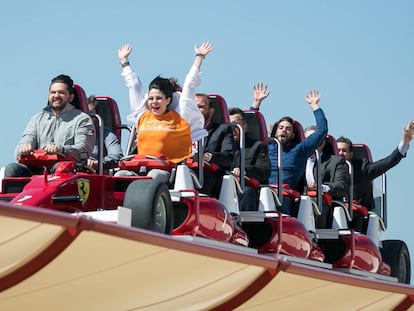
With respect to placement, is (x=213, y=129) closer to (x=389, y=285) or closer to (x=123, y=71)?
(x=123, y=71)

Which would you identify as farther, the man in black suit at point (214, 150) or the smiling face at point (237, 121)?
the smiling face at point (237, 121)

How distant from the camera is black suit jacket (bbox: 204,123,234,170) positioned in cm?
1211

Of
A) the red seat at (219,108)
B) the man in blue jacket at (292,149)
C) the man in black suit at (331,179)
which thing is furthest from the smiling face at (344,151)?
the red seat at (219,108)

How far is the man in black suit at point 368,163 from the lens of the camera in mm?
16016

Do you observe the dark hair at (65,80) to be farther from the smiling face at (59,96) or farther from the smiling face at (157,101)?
the smiling face at (157,101)

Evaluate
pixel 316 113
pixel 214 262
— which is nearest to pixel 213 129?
pixel 316 113

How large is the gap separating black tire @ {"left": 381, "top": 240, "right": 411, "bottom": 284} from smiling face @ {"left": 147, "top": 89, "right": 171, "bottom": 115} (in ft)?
18.2

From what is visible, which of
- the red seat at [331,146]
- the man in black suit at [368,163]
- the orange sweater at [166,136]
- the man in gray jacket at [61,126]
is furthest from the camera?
the man in black suit at [368,163]

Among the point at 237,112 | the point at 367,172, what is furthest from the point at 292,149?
the point at 367,172

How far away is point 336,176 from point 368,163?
1.49 metres

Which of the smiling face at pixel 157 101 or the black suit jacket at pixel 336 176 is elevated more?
the smiling face at pixel 157 101

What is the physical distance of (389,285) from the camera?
8484mm

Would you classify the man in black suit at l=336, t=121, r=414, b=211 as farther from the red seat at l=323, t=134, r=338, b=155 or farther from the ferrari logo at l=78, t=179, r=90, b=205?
the ferrari logo at l=78, t=179, r=90, b=205

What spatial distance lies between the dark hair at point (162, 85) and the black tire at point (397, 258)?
5.57m
